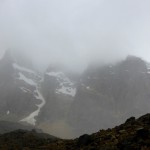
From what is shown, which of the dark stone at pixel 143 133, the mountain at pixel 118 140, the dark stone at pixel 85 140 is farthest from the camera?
the dark stone at pixel 85 140

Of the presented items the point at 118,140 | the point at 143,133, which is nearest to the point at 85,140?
the point at 118,140

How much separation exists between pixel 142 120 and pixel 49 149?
1161 cm

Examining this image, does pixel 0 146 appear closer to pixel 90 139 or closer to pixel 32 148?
pixel 32 148

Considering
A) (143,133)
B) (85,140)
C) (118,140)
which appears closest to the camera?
(143,133)

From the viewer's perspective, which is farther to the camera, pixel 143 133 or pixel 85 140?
pixel 85 140

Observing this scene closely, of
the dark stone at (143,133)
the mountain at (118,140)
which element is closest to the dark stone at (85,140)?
the mountain at (118,140)

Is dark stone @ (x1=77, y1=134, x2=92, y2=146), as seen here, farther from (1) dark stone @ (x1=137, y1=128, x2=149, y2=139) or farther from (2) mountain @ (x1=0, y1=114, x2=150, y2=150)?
(1) dark stone @ (x1=137, y1=128, x2=149, y2=139)

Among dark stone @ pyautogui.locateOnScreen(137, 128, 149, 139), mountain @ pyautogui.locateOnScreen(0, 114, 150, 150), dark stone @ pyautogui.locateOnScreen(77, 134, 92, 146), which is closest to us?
mountain @ pyautogui.locateOnScreen(0, 114, 150, 150)

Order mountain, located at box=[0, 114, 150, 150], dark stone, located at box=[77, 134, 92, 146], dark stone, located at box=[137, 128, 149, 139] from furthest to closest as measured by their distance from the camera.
Result: 1. dark stone, located at box=[77, 134, 92, 146]
2. dark stone, located at box=[137, 128, 149, 139]
3. mountain, located at box=[0, 114, 150, 150]

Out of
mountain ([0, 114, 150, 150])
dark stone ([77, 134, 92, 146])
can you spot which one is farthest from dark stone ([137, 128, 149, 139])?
dark stone ([77, 134, 92, 146])

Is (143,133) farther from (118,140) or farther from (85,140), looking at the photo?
(85,140)

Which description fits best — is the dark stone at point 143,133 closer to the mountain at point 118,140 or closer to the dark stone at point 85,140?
the mountain at point 118,140

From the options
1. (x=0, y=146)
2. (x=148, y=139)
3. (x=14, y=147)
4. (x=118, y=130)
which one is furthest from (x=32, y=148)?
(x=148, y=139)

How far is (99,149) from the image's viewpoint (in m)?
44.8
